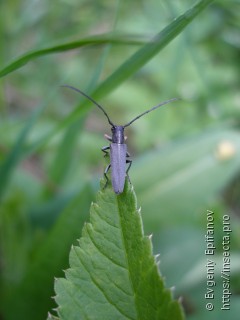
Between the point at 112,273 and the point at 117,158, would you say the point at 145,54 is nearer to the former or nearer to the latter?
the point at 117,158

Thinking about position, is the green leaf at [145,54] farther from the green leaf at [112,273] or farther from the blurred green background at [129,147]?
the green leaf at [112,273]

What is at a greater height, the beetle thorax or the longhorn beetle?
the beetle thorax

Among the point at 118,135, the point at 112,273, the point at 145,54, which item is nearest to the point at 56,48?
the point at 145,54

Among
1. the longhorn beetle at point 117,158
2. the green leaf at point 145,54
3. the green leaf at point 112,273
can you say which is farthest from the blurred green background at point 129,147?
the green leaf at point 112,273

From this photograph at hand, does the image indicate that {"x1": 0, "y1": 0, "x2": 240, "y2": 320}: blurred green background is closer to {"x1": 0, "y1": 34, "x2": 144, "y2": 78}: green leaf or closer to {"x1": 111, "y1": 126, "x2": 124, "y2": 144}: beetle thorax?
{"x1": 0, "y1": 34, "x2": 144, "y2": 78}: green leaf

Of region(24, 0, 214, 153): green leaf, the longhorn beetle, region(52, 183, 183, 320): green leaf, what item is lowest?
region(52, 183, 183, 320): green leaf

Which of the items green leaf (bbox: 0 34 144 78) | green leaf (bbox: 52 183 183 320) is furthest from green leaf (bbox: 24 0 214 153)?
green leaf (bbox: 52 183 183 320)
